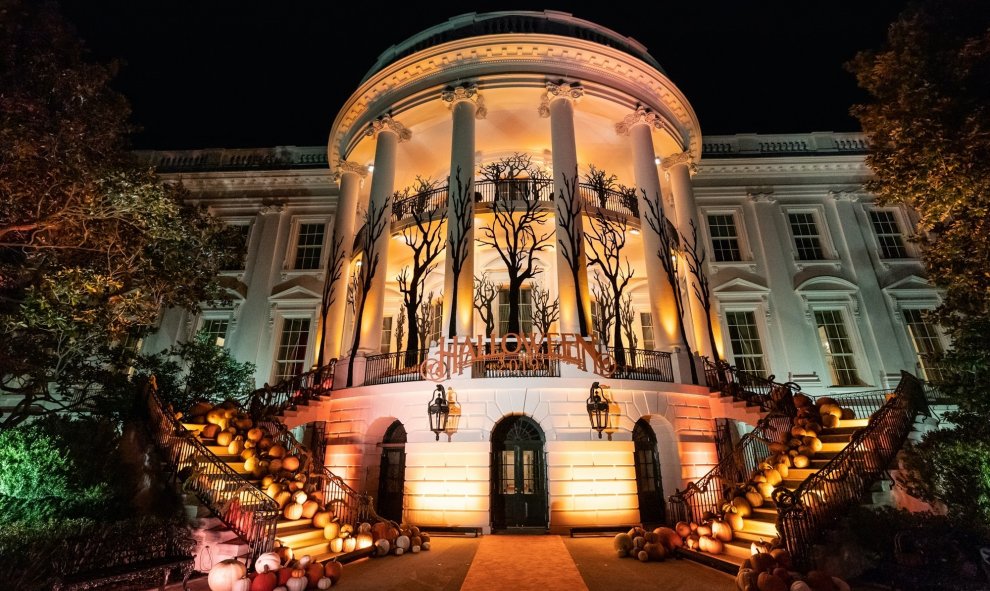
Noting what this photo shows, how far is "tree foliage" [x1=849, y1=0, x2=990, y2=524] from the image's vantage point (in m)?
7.88

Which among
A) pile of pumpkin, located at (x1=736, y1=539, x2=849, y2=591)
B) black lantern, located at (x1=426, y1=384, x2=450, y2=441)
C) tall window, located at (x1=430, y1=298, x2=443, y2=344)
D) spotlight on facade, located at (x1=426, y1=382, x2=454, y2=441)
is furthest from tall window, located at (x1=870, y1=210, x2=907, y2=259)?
black lantern, located at (x1=426, y1=384, x2=450, y2=441)

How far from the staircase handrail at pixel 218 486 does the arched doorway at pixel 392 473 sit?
4.16 meters

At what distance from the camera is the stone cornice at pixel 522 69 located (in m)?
13.5

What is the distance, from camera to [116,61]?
26.4 ft

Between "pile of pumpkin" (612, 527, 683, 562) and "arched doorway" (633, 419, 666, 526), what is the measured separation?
2987 mm

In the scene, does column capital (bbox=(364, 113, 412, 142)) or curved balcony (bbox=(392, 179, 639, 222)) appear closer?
curved balcony (bbox=(392, 179, 639, 222))

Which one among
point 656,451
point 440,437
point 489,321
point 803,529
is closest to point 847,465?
point 803,529

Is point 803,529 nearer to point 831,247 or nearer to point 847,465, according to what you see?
point 847,465

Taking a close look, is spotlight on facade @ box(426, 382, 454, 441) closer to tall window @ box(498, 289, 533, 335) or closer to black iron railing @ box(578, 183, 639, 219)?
tall window @ box(498, 289, 533, 335)

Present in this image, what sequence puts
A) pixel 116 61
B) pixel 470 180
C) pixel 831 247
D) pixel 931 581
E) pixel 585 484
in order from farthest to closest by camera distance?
pixel 831 247
pixel 470 180
pixel 585 484
pixel 116 61
pixel 931 581

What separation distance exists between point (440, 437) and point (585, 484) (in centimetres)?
330

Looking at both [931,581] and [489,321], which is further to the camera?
[489,321]

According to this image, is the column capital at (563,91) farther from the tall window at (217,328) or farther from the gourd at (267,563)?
the tall window at (217,328)

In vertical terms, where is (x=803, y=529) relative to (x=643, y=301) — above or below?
below
